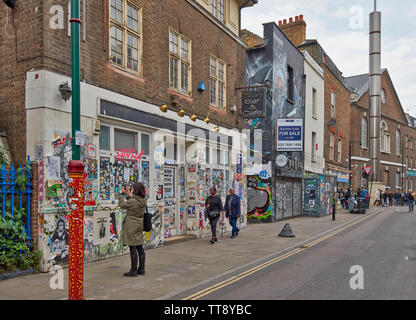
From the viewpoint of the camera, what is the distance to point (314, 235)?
1431 cm

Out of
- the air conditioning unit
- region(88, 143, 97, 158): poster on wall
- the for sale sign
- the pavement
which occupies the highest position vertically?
the for sale sign

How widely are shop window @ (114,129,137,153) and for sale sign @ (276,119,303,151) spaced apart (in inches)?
402

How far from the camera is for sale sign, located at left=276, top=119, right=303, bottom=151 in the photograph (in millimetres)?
18516

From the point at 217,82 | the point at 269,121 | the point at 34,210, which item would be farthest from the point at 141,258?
the point at 269,121

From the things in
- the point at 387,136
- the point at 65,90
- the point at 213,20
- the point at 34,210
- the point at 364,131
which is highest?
the point at 213,20

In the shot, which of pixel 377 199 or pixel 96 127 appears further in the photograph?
pixel 377 199

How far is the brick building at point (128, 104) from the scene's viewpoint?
26.0 ft

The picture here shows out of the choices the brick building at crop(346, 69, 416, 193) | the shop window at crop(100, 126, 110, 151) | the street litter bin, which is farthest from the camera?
the brick building at crop(346, 69, 416, 193)

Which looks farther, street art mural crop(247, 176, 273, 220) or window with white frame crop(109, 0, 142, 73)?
street art mural crop(247, 176, 273, 220)

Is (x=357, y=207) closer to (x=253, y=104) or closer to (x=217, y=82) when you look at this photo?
(x=253, y=104)

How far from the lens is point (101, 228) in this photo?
355 inches

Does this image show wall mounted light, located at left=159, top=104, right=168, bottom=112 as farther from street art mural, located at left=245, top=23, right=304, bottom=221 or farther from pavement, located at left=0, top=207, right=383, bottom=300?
street art mural, located at left=245, top=23, right=304, bottom=221

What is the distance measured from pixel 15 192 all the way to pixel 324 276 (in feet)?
20.7

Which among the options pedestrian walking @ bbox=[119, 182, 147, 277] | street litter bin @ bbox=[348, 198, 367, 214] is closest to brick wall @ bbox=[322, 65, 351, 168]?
street litter bin @ bbox=[348, 198, 367, 214]
